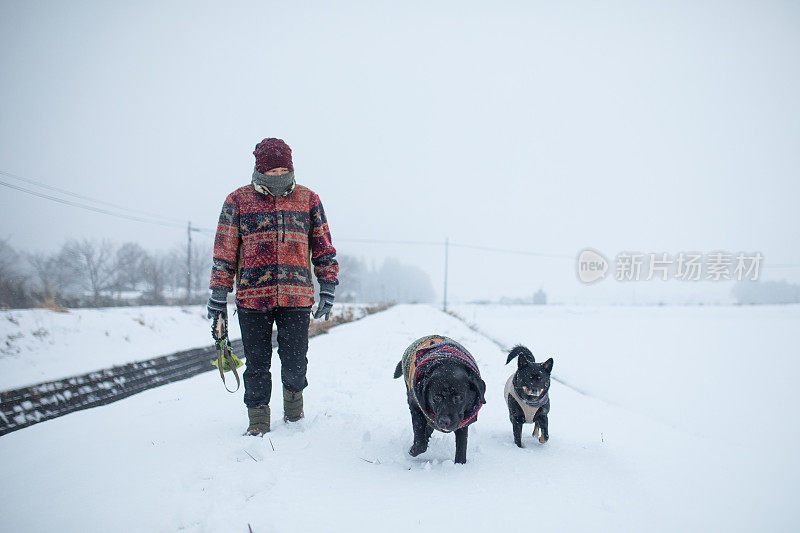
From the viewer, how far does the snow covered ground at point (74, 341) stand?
6.19 meters

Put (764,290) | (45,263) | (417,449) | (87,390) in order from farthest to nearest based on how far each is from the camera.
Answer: (764,290) < (45,263) < (87,390) < (417,449)

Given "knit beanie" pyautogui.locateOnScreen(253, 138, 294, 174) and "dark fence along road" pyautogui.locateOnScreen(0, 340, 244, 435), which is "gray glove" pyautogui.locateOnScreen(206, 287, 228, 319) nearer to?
"knit beanie" pyautogui.locateOnScreen(253, 138, 294, 174)

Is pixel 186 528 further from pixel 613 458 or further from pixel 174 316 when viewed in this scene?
pixel 174 316

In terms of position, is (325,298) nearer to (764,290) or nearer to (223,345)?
(223,345)

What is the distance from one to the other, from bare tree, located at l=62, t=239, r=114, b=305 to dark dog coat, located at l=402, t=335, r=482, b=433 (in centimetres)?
4312

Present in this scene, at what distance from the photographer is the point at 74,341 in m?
7.75

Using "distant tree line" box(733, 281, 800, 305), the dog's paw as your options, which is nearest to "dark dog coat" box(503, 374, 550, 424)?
the dog's paw

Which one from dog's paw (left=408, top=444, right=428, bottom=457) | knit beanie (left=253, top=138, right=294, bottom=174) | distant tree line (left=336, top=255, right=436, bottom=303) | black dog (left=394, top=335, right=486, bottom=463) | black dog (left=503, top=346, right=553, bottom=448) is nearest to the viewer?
black dog (left=394, top=335, right=486, bottom=463)

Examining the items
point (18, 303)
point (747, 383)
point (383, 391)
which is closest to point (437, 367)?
point (383, 391)

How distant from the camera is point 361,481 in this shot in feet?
6.81

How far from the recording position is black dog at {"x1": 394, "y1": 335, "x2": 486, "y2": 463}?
2.12m

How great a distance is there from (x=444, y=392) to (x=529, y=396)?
88 centimetres

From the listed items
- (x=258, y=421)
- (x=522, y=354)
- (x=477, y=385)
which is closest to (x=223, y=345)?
(x=258, y=421)

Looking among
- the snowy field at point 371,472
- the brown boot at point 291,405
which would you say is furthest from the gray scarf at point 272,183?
the snowy field at point 371,472
